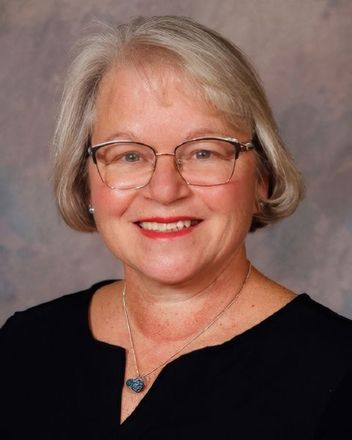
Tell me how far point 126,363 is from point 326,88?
1907mm

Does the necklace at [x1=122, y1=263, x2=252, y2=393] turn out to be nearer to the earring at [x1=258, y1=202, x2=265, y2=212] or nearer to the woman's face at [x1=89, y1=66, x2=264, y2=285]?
the woman's face at [x1=89, y1=66, x2=264, y2=285]

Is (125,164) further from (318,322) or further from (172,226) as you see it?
(318,322)

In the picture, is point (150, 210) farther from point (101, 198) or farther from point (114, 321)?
point (114, 321)

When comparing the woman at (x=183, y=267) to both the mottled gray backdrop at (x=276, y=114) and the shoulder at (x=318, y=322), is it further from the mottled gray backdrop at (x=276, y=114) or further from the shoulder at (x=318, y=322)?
the mottled gray backdrop at (x=276, y=114)

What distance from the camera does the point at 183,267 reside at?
2.95 metres

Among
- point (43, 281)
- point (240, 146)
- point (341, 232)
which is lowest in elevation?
point (43, 281)

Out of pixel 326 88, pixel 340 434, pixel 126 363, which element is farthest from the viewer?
pixel 326 88

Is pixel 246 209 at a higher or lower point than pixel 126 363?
higher

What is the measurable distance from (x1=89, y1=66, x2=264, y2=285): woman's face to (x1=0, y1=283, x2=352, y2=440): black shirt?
284 mm

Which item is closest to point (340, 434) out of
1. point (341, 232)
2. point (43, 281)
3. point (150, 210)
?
point (150, 210)

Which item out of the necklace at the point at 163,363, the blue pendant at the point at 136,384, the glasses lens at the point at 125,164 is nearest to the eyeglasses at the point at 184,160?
the glasses lens at the point at 125,164

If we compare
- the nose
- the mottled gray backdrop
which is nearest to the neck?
the nose

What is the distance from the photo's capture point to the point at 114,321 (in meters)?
3.31

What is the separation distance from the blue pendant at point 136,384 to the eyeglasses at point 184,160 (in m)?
0.61
